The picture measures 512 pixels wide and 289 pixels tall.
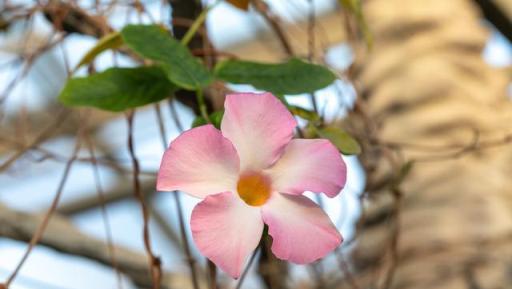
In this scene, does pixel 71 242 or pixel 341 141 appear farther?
pixel 71 242

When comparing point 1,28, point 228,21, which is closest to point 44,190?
point 228,21

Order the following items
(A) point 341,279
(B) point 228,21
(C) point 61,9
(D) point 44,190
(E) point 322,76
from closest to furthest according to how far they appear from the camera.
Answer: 1. (E) point 322,76
2. (C) point 61,9
3. (A) point 341,279
4. (B) point 228,21
5. (D) point 44,190

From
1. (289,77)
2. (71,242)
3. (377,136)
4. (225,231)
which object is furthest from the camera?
(377,136)

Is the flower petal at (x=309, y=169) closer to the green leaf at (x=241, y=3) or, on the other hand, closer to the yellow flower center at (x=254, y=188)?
the yellow flower center at (x=254, y=188)

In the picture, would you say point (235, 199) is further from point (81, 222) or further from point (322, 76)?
point (81, 222)

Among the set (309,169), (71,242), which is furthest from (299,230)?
(71,242)

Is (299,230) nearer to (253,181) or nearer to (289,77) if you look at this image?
(253,181)

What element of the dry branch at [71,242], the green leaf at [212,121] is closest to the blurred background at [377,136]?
the dry branch at [71,242]
